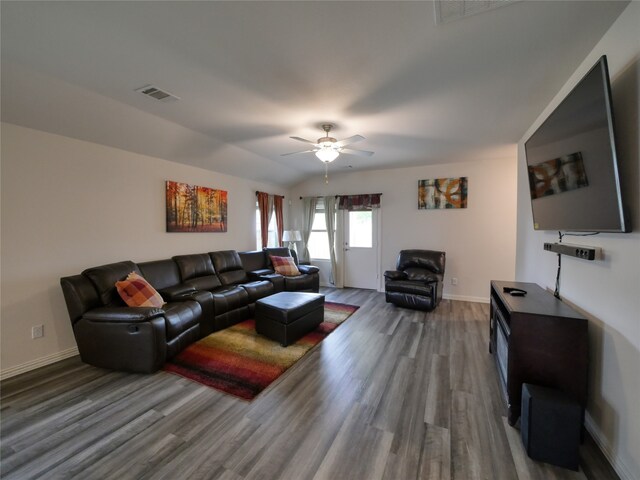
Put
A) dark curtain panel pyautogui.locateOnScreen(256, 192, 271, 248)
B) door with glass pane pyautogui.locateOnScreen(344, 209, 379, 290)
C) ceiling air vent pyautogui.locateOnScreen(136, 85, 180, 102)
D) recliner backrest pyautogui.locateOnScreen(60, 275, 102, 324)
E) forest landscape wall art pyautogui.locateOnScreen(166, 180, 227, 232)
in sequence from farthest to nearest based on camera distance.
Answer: door with glass pane pyautogui.locateOnScreen(344, 209, 379, 290) → dark curtain panel pyautogui.locateOnScreen(256, 192, 271, 248) → forest landscape wall art pyautogui.locateOnScreen(166, 180, 227, 232) → recliner backrest pyautogui.locateOnScreen(60, 275, 102, 324) → ceiling air vent pyautogui.locateOnScreen(136, 85, 180, 102)

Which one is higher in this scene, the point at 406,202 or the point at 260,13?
the point at 260,13

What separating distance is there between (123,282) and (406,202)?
15.5 feet

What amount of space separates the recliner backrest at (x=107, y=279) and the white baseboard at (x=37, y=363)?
28.1 inches

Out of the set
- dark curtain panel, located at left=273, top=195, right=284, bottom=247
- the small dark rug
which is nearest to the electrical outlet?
the small dark rug

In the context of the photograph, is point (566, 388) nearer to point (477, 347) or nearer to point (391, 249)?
point (477, 347)

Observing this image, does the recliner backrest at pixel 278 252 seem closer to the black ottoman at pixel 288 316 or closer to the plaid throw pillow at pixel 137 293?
the black ottoman at pixel 288 316

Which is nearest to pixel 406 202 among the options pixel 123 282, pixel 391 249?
pixel 391 249

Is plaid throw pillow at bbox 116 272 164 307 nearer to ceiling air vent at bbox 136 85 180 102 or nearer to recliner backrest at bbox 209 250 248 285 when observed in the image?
recliner backrest at bbox 209 250 248 285

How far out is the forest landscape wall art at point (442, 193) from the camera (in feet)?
16.1

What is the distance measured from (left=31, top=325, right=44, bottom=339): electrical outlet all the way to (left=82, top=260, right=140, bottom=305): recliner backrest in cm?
60

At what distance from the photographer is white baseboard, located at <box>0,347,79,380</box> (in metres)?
2.43

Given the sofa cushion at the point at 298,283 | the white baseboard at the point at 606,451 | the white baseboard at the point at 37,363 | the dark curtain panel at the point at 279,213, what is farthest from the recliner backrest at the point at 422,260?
the white baseboard at the point at 37,363

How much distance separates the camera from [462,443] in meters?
1.68

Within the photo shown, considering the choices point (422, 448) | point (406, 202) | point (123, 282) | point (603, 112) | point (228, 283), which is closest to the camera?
point (603, 112)
